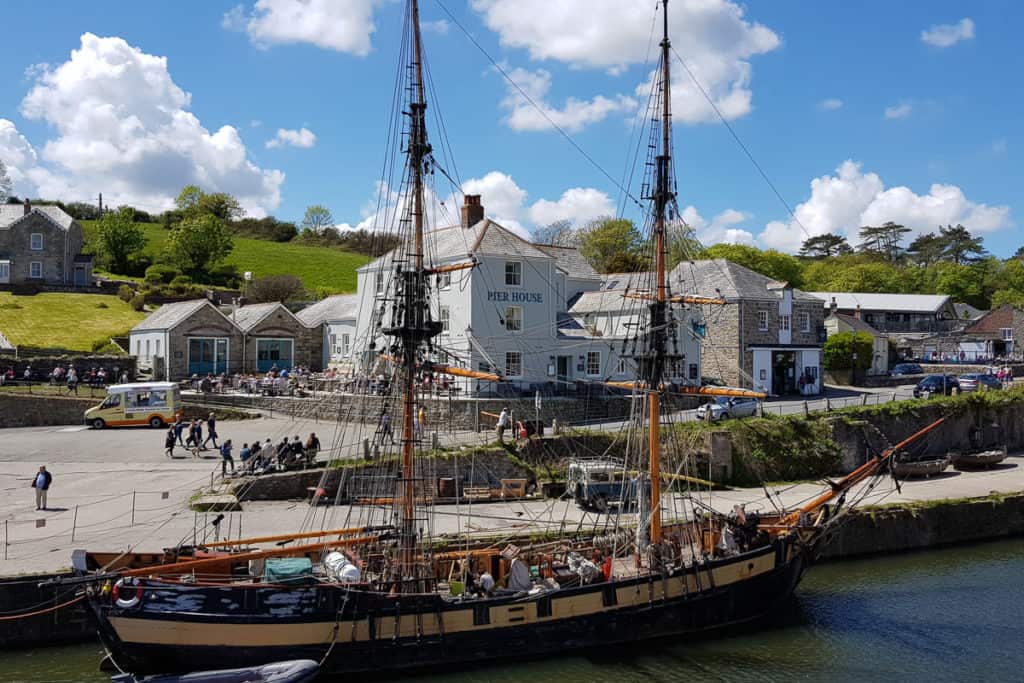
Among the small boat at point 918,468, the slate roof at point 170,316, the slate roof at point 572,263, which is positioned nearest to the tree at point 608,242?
the slate roof at point 572,263

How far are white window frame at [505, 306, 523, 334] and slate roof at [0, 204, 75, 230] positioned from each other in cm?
4856

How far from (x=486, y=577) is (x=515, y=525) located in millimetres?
5387

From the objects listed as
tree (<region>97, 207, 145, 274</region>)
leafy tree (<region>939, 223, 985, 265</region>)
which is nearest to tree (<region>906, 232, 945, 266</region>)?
leafy tree (<region>939, 223, 985, 265</region>)

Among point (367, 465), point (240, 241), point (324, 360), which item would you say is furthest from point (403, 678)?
point (240, 241)

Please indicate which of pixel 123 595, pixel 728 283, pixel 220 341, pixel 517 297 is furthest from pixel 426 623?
pixel 220 341

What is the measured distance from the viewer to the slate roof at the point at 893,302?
7969 cm

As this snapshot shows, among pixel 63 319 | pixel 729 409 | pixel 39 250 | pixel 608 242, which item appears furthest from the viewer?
pixel 608 242

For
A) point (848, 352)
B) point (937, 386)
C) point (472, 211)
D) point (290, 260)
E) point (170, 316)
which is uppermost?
point (290, 260)

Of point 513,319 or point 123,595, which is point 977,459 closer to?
point 513,319

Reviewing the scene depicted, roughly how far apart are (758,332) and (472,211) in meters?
17.0

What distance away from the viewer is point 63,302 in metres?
63.5

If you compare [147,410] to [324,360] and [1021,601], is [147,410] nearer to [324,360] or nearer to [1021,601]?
[324,360]

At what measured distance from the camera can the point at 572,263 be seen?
51.3 meters

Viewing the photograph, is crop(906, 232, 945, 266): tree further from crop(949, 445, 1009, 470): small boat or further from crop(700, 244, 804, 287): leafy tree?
crop(949, 445, 1009, 470): small boat
